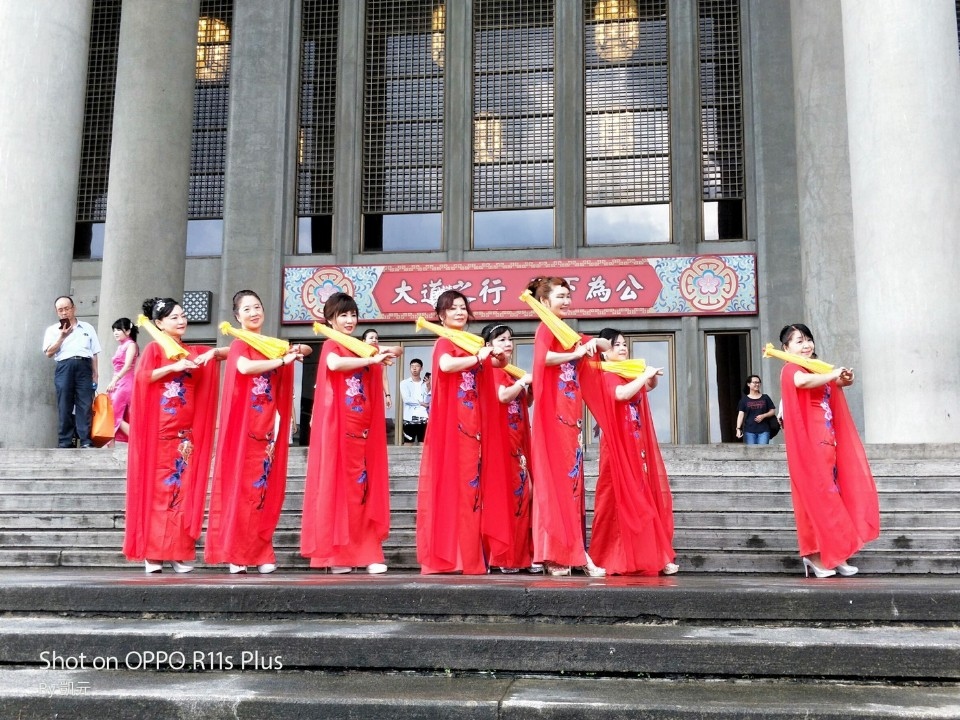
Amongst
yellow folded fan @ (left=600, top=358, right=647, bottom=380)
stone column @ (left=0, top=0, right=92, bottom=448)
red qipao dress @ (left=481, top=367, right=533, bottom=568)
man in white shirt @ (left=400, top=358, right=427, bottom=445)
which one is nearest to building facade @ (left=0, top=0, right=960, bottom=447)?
stone column @ (left=0, top=0, right=92, bottom=448)

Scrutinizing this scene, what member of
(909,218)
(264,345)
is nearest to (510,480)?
(264,345)

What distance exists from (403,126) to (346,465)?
11.8m

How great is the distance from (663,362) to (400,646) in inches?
492

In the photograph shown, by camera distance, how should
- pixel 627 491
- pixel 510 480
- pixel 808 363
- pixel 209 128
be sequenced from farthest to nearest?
pixel 209 128, pixel 510 480, pixel 808 363, pixel 627 491

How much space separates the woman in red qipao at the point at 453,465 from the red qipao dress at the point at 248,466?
982 millimetres

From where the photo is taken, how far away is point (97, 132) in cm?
1788

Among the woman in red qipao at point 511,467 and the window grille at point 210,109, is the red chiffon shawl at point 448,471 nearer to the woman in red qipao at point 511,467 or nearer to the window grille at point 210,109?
the woman in red qipao at point 511,467

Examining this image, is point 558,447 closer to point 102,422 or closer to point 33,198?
point 102,422

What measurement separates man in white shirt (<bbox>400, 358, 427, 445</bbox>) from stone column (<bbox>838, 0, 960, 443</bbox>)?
550cm

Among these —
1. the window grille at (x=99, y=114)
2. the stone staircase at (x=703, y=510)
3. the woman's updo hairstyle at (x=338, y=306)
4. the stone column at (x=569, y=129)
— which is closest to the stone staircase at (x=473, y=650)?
the stone staircase at (x=703, y=510)

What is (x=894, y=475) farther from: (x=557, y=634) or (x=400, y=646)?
(x=400, y=646)

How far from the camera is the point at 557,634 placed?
12.5 ft

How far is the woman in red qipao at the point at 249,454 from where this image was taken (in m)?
6.12

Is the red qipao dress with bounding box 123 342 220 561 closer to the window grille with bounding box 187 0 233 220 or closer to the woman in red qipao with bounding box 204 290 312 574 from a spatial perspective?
the woman in red qipao with bounding box 204 290 312 574
